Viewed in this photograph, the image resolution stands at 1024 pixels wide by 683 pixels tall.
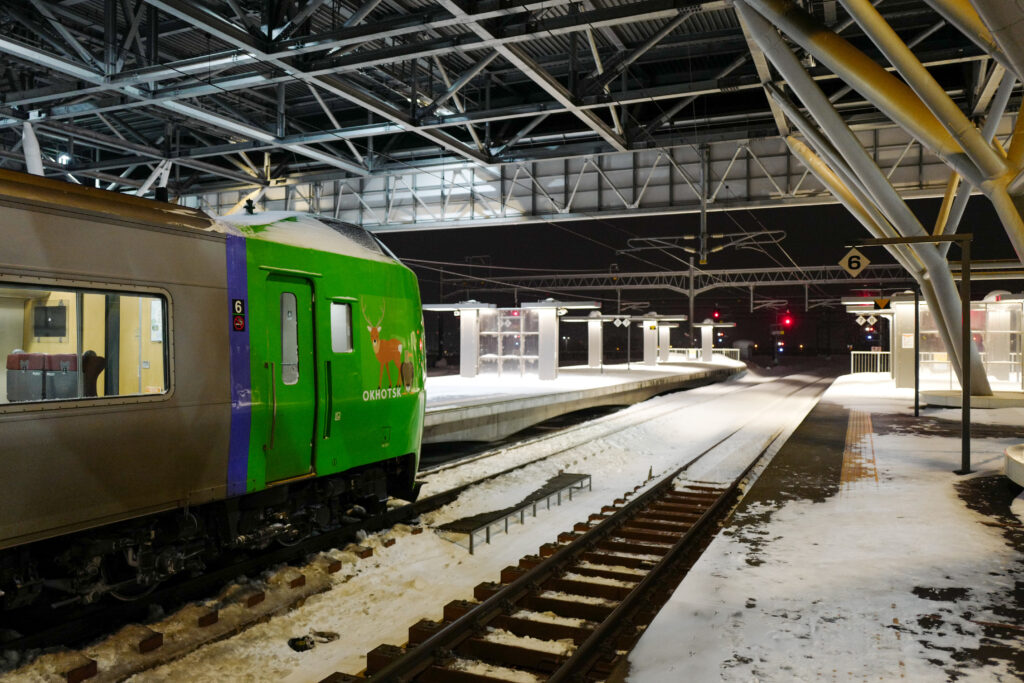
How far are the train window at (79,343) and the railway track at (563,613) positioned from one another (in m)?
2.81

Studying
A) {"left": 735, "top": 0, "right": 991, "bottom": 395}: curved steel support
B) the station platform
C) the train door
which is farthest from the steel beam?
the station platform

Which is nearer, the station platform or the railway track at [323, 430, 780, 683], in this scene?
the station platform

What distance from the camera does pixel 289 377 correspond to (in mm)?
7582

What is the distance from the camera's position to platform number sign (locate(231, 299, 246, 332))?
6.93 meters

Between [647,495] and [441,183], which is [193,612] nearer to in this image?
[647,495]

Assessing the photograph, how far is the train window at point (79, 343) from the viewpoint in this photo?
209 inches

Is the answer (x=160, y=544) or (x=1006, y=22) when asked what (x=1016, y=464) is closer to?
(x=1006, y=22)

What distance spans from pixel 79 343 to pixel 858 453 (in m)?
13.4

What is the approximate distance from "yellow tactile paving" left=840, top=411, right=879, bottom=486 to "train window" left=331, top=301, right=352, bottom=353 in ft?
26.0

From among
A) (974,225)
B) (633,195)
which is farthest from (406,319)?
(974,225)

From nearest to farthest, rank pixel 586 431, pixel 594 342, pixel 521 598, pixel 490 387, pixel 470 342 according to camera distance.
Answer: pixel 521 598
pixel 586 431
pixel 490 387
pixel 470 342
pixel 594 342

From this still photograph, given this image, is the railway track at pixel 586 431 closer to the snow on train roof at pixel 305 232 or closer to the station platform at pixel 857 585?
the snow on train roof at pixel 305 232

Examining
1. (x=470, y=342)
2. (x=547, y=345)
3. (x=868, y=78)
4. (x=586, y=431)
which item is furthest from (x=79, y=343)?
(x=470, y=342)

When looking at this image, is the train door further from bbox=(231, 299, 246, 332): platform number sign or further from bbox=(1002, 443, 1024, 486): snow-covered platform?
bbox=(1002, 443, 1024, 486): snow-covered platform
